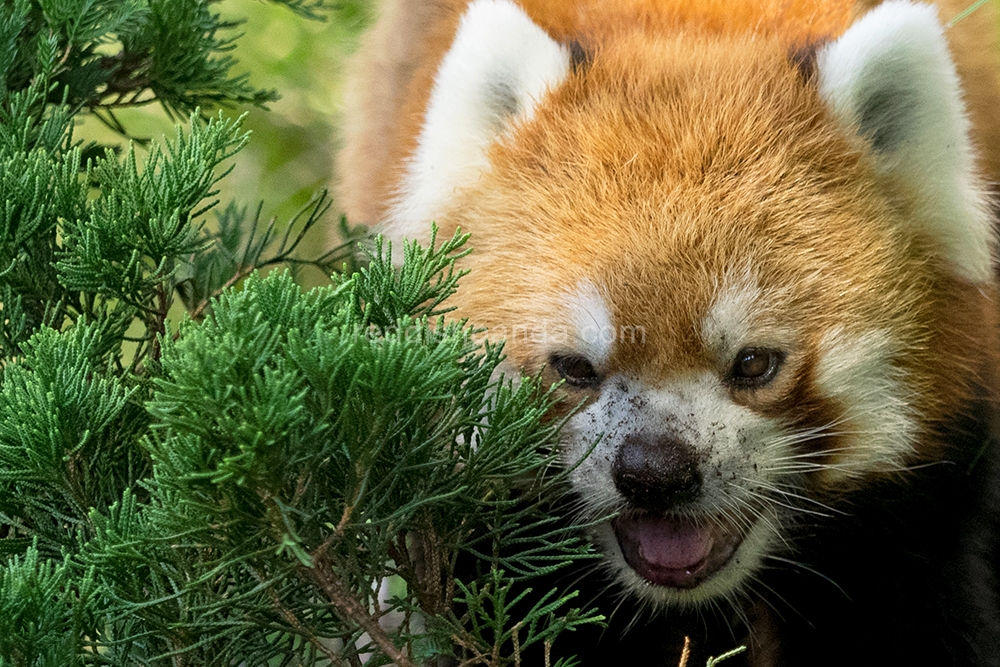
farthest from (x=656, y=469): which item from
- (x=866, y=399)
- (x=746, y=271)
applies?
(x=866, y=399)

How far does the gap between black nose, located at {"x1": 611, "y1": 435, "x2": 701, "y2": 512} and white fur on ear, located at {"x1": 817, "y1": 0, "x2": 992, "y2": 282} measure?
75cm

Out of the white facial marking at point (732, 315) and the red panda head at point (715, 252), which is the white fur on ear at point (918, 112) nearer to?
the red panda head at point (715, 252)

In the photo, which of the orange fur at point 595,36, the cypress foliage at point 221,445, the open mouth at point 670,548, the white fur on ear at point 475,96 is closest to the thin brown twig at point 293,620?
the cypress foliage at point 221,445

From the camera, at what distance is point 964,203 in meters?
2.06

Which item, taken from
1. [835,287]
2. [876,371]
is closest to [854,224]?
[835,287]

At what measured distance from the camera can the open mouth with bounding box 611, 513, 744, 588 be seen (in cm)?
207

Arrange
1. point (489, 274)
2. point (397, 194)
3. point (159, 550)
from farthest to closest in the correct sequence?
point (397, 194)
point (489, 274)
point (159, 550)

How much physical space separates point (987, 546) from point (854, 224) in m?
1.00

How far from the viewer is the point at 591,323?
6.13ft

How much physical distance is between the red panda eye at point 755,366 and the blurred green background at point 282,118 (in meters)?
2.86

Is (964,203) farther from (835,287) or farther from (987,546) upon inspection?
(987,546)

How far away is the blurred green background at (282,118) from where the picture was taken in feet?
14.8

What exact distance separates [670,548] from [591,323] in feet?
1.79

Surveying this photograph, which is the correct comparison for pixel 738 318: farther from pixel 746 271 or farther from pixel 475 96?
pixel 475 96
